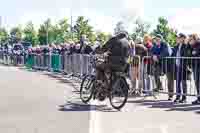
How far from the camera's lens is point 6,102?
A: 516 inches

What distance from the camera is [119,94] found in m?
11.8

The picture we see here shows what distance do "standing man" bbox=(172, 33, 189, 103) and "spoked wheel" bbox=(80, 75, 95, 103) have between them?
2188 millimetres

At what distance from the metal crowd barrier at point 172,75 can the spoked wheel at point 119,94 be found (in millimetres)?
2122

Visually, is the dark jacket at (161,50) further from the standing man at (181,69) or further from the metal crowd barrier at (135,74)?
the standing man at (181,69)

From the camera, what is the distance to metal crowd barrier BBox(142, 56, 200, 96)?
13227mm

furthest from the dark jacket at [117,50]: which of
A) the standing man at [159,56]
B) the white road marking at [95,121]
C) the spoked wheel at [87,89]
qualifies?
the standing man at [159,56]

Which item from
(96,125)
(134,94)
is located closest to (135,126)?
(96,125)

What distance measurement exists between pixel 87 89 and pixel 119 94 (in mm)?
1494

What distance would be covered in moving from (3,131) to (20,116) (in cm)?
188

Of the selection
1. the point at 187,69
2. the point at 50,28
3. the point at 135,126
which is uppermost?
the point at 50,28

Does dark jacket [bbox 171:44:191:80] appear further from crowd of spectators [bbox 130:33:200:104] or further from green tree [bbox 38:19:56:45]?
green tree [bbox 38:19:56:45]

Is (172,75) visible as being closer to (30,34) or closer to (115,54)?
(115,54)

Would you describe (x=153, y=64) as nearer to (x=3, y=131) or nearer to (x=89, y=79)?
(x=89, y=79)

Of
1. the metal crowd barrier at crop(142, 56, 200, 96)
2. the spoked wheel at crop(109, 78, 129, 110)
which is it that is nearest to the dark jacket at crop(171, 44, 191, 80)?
the metal crowd barrier at crop(142, 56, 200, 96)
